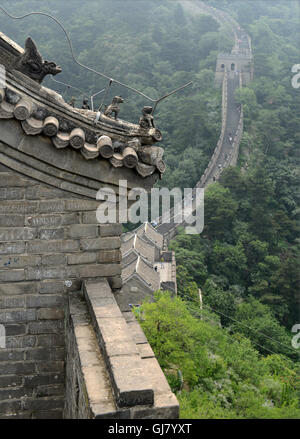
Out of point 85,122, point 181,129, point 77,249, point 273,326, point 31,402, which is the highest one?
point 181,129

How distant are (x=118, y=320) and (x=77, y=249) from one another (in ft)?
3.52

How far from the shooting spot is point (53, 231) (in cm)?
598

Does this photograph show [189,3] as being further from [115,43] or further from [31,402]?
[31,402]

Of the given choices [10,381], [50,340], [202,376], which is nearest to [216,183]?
[202,376]

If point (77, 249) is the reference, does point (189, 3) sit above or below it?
above

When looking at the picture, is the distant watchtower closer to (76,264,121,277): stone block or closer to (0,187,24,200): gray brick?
(76,264,121,277): stone block

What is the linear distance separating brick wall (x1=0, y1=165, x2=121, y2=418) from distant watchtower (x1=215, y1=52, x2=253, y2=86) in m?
88.2

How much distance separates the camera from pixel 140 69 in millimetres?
89000

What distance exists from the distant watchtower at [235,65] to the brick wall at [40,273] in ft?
289

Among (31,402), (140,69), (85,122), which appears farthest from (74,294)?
(140,69)

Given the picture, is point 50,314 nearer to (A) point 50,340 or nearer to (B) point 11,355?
(A) point 50,340

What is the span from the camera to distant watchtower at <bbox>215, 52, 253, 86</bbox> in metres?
91.8

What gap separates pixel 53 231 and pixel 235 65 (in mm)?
92247

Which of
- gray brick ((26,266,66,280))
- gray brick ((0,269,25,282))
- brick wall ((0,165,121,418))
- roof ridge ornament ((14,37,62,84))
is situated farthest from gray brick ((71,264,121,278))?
roof ridge ornament ((14,37,62,84))
